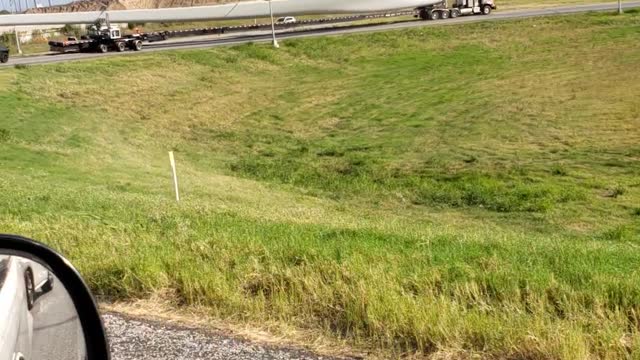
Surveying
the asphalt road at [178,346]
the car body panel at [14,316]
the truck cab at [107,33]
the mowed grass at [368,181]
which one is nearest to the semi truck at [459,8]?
the mowed grass at [368,181]

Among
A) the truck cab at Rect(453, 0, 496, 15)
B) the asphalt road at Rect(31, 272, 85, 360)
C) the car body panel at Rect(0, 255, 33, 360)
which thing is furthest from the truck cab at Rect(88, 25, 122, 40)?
the car body panel at Rect(0, 255, 33, 360)

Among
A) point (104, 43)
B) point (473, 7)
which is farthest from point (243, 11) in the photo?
point (473, 7)

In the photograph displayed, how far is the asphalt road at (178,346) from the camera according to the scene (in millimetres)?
4191

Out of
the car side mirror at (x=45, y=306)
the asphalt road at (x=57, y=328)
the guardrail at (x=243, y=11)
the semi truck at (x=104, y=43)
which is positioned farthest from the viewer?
the guardrail at (x=243, y=11)

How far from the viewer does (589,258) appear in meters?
6.97

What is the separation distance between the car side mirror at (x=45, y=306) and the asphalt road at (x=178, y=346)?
73.8 inches

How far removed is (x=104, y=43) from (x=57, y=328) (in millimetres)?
51253

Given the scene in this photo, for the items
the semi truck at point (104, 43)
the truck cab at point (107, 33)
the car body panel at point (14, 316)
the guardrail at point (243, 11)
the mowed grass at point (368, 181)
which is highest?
the guardrail at point (243, 11)

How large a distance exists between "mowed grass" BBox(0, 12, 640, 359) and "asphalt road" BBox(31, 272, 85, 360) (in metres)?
2.18

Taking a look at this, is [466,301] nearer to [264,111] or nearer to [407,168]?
[407,168]

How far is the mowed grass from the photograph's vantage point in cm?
481

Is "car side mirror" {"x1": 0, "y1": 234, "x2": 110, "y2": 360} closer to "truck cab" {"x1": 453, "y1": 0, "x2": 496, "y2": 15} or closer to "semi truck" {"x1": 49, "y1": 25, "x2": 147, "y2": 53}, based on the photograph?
"semi truck" {"x1": 49, "y1": 25, "x2": 147, "y2": 53}

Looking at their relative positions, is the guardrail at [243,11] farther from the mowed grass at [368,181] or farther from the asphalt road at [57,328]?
the asphalt road at [57,328]

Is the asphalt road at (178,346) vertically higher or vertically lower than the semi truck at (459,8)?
lower
